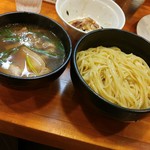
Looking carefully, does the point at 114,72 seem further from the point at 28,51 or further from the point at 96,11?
the point at 96,11

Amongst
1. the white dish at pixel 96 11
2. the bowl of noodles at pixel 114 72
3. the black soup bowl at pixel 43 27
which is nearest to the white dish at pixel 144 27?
the white dish at pixel 96 11

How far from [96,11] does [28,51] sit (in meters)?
0.54

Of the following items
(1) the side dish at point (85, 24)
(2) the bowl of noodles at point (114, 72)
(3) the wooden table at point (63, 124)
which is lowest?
(3) the wooden table at point (63, 124)

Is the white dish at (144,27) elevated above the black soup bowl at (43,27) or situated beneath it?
situated beneath

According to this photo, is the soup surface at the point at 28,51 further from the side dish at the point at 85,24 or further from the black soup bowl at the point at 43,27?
the side dish at the point at 85,24

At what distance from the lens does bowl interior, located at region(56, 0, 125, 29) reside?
4.28ft

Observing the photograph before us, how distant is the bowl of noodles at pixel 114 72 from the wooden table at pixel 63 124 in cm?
8

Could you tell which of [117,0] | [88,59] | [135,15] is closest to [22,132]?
[88,59]

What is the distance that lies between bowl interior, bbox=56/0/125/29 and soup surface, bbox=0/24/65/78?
27cm

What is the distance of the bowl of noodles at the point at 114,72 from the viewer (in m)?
0.84

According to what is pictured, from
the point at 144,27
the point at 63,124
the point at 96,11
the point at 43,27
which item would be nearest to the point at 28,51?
the point at 43,27

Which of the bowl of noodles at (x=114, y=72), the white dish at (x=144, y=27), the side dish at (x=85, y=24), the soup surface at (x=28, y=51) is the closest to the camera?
the bowl of noodles at (x=114, y=72)

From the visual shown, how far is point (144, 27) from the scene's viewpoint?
4.79 ft

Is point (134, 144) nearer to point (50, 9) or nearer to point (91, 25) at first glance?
point (91, 25)
